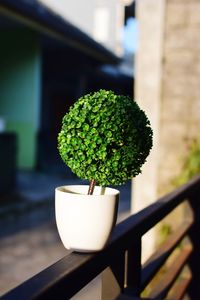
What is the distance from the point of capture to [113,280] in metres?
1.50

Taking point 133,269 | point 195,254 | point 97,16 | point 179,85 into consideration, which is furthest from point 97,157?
point 97,16

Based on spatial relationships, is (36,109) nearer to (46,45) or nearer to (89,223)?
(46,45)

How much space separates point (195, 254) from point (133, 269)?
1.71 m

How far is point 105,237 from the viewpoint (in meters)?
1.26

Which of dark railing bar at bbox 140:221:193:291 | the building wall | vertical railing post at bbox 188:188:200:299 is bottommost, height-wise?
vertical railing post at bbox 188:188:200:299

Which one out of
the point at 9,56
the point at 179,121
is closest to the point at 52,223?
the point at 179,121

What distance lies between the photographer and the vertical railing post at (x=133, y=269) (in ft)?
5.55

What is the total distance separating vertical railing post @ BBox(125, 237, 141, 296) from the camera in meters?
1.69

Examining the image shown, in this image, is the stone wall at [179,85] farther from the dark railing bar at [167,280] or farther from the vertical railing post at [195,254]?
the dark railing bar at [167,280]

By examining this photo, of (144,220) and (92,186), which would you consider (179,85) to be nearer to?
(144,220)

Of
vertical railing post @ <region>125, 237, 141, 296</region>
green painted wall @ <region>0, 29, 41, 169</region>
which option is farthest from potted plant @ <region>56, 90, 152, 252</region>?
green painted wall @ <region>0, 29, 41, 169</region>

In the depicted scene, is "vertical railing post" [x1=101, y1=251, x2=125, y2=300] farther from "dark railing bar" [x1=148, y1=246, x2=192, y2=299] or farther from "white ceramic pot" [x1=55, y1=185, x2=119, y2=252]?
"dark railing bar" [x1=148, y1=246, x2=192, y2=299]

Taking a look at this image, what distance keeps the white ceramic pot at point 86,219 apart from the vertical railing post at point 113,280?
0.25 meters

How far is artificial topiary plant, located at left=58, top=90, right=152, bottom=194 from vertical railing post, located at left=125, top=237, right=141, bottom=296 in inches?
16.7
